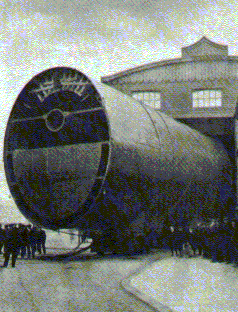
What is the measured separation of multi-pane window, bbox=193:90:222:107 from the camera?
23.7 m

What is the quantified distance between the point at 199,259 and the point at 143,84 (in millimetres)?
13348

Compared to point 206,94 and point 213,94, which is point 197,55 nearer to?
point 206,94

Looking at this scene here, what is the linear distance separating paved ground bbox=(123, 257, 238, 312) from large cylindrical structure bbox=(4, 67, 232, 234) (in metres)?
2.14

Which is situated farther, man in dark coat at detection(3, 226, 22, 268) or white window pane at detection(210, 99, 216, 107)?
white window pane at detection(210, 99, 216, 107)

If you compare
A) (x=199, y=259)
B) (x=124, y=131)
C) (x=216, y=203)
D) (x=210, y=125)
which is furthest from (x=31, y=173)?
(x=210, y=125)

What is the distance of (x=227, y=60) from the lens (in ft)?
78.5

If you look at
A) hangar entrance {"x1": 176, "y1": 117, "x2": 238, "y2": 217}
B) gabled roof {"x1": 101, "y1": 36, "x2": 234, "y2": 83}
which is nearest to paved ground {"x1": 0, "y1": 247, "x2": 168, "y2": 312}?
hangar entrance {"x1": 176, "y1": 117, "x2": 238, "y2": 217}

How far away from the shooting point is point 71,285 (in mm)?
8508

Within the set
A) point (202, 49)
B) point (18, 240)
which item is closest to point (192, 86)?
point (202, 49)

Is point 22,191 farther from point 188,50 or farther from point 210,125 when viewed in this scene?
point 188,50

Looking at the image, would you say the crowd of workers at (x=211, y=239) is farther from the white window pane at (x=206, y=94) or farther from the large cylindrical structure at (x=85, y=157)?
the white window pane at (x=206, y=94)

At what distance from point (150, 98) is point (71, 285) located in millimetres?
16717

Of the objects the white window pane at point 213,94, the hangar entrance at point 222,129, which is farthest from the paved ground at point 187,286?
the white window pane at point 213,94

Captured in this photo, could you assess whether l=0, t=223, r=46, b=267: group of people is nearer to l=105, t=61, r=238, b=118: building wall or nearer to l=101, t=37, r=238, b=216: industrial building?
l=101, t=37, r=238, b=216: industrial building
